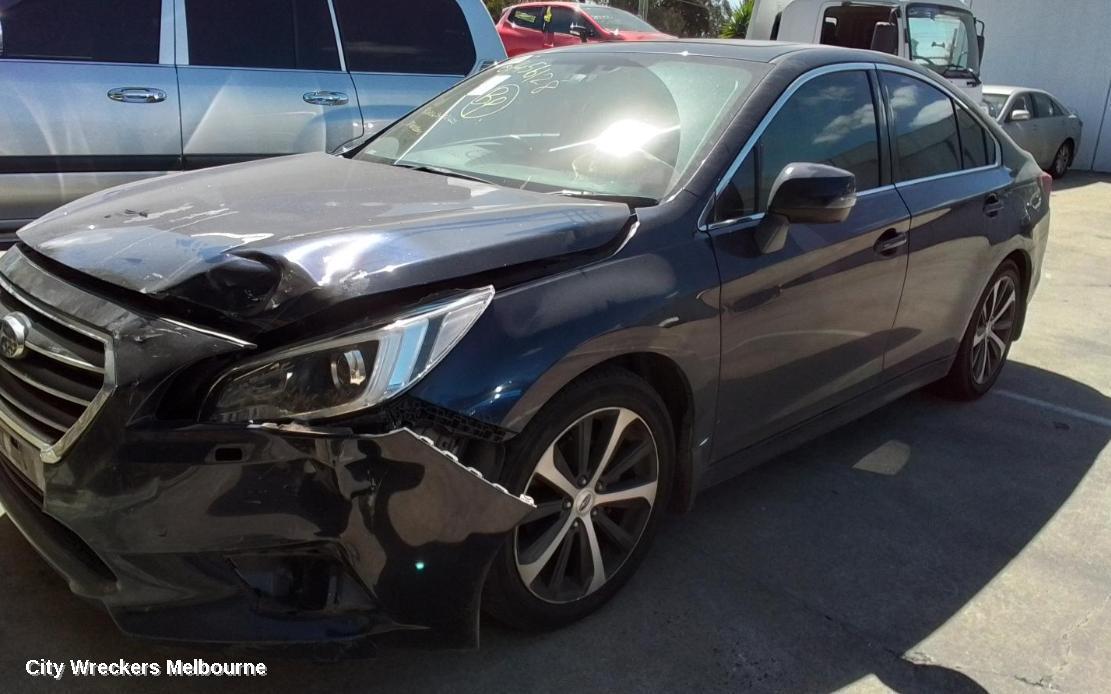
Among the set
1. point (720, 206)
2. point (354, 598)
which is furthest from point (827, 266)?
point (354, 598)

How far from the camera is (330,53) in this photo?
18.1 ft

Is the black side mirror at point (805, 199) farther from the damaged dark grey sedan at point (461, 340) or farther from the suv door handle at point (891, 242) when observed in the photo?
the suv door handle at point (891, 242)

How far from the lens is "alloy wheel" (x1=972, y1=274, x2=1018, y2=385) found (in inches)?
185

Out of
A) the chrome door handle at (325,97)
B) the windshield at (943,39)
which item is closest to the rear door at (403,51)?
the chrome door handle at (325,97)

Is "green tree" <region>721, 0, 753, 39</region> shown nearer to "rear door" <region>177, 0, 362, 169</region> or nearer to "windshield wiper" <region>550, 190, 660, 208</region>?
"rear door" <region>177, 0, 362, 169</region>

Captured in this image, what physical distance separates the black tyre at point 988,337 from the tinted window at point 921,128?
76 centimetres

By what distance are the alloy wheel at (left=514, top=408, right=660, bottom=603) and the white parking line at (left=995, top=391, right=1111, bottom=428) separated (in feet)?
9.99

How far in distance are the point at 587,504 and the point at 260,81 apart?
3586 millimetres

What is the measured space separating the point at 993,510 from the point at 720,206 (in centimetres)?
181

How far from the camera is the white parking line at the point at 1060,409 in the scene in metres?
4.81

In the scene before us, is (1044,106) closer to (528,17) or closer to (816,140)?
(528,17)

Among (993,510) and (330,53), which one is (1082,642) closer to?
(993,510)

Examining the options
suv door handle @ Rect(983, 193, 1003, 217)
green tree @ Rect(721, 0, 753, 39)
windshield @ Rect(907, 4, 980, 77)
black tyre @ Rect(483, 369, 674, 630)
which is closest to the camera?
black tyre @ Rect(483, 369, 674, 630)

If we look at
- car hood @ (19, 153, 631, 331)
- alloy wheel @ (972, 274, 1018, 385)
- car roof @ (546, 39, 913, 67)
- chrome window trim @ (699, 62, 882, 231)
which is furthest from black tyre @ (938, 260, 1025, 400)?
car hood @ (19, 153, 631, 331)
